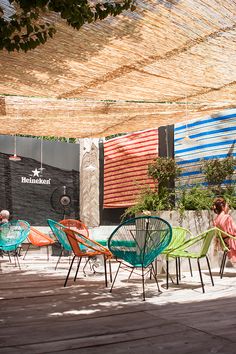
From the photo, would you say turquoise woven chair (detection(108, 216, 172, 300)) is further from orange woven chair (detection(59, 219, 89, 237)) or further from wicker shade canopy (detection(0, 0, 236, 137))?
orange woven chair (detection(59, 219, 89, 237))

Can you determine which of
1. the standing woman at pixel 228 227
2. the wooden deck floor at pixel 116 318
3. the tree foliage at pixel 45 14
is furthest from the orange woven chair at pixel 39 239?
the tree foliage at pixel 45 14

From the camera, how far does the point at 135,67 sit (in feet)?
15.4

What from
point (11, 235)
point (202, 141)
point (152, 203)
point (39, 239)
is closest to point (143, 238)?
point (152, 203)

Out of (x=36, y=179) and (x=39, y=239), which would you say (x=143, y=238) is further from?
(x=36, y=179)

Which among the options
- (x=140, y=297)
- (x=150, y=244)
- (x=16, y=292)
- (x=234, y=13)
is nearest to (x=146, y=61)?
(x=234, y=13)

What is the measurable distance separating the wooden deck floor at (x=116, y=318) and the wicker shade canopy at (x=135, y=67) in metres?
2.37

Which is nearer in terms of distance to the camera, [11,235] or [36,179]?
[11,235]

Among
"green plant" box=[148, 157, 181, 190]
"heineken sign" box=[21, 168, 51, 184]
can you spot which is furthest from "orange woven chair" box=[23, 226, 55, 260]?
"heineken sign" box=[21, 168, 51, 184]

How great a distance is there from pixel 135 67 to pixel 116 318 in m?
2.72

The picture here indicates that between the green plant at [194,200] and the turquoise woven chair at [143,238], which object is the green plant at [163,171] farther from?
the turquoise woven chair at [143,238]

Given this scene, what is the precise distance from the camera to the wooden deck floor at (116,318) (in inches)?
95.3

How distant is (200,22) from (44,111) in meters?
3.48

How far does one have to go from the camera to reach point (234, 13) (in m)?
3.65

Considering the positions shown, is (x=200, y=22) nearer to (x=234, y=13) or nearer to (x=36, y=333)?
(x=234, y=13)
